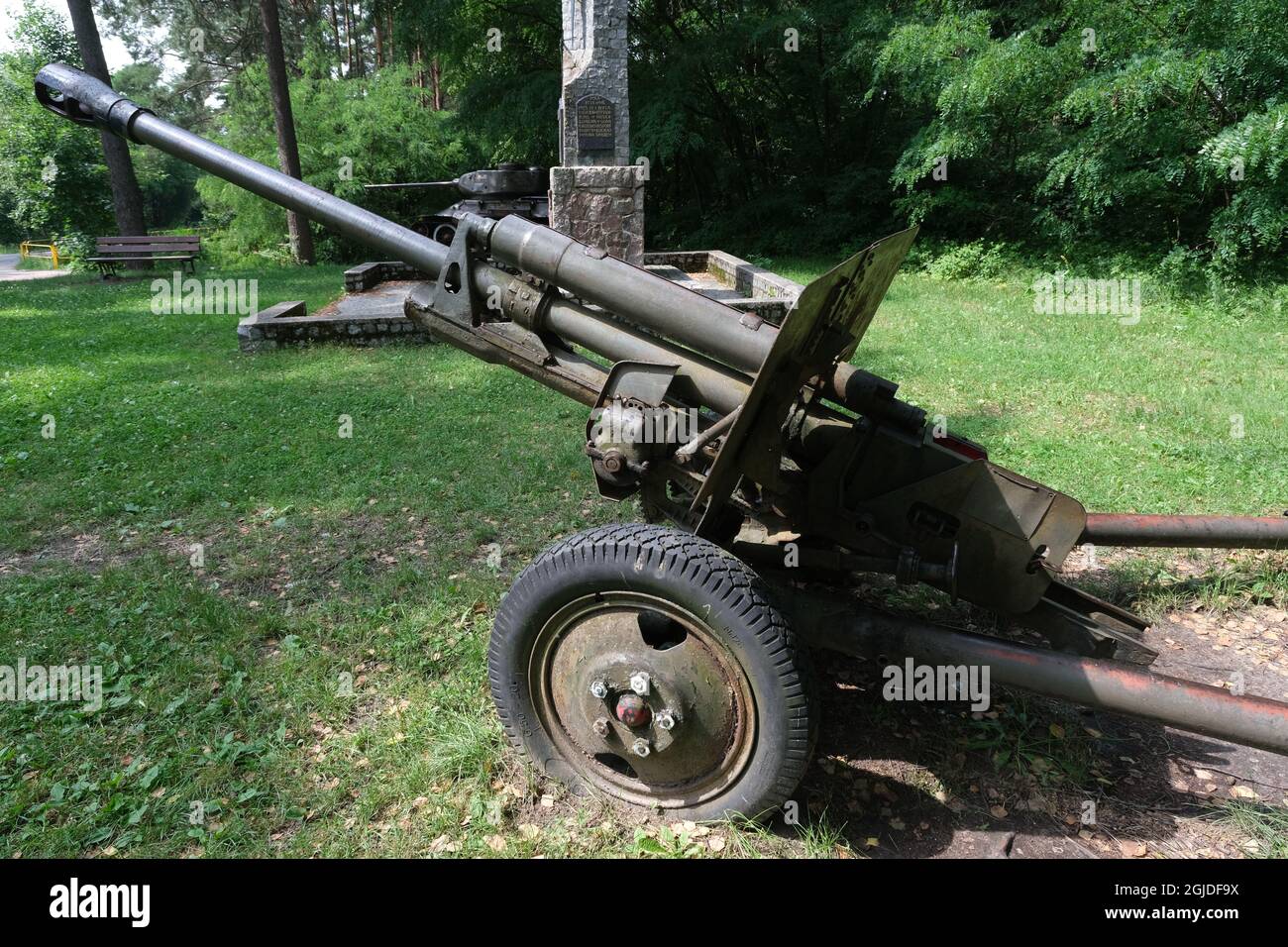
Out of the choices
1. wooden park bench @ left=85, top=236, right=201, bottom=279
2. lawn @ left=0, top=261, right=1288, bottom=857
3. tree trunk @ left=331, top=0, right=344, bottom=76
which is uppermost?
tree trunk @ left=331, top=0, right=344, bottom=76

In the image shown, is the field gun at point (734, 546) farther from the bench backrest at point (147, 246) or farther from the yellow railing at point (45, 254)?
the yellow railing at point (45, 254)

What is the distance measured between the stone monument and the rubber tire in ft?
28.8

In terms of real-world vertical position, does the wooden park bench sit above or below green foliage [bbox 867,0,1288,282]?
below

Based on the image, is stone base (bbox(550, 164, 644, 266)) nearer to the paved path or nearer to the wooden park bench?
the wooden park bench

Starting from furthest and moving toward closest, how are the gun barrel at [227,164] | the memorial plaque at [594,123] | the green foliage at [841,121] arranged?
the green foliage at [841,121] → the memorial plaque at [594,123] → the gun barrel at [227,164]

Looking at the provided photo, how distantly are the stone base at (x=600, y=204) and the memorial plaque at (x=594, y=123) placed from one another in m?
0.30

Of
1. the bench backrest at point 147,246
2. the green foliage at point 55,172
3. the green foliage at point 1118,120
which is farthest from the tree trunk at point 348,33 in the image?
the green foliage at point 1118,120

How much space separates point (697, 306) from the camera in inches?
111

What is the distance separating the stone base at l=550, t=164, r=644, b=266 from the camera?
410 inches

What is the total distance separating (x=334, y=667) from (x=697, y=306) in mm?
2186

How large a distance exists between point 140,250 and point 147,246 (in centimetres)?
15

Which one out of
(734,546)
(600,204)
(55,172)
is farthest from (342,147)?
(734,546)

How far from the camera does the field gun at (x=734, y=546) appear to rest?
7.68 ft

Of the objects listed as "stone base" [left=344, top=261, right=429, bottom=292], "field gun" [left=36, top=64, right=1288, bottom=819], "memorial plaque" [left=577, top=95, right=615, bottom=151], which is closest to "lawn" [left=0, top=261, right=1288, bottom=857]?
"field gun" [left=36, top=64, right=1288, bottom=819]
